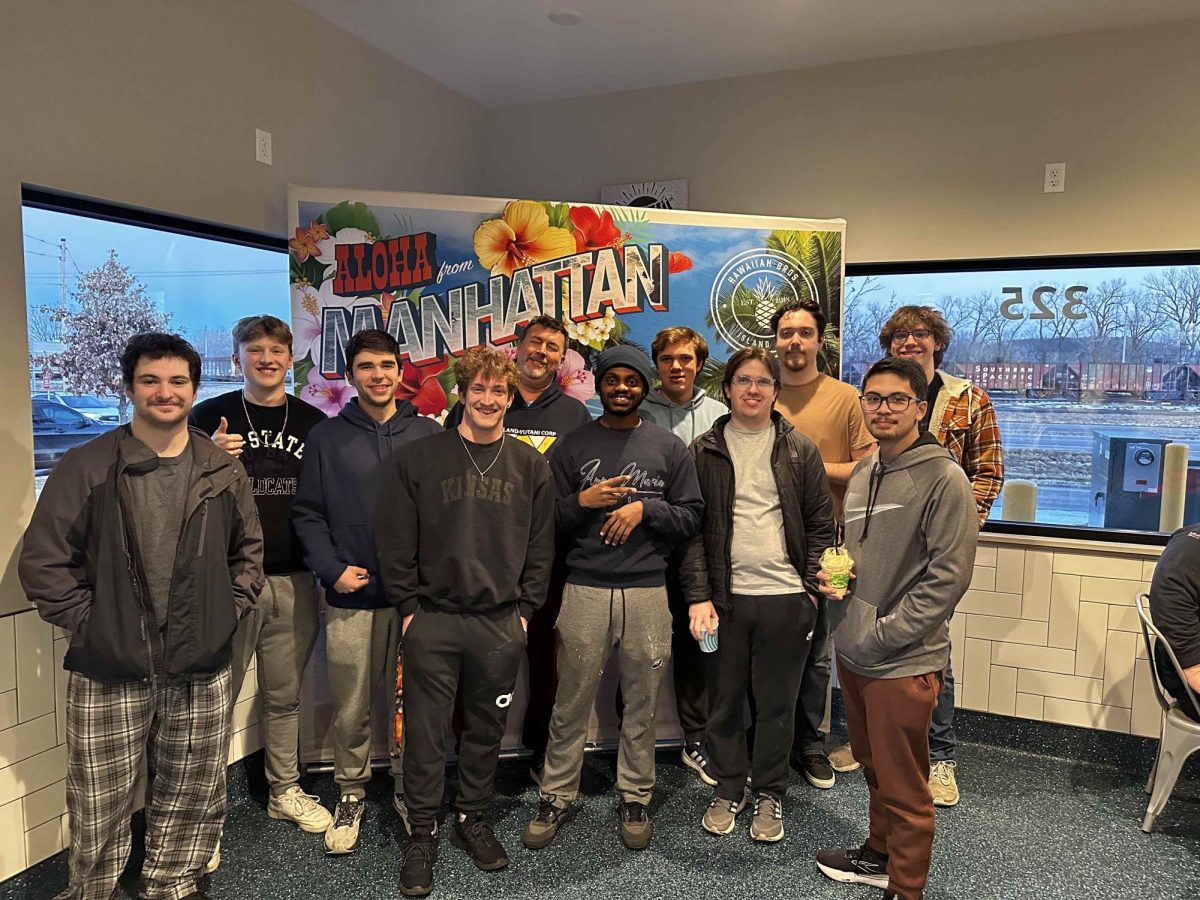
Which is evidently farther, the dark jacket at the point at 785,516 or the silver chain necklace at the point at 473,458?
the dark jacket at the point at 785,516

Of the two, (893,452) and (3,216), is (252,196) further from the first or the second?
(893,452)

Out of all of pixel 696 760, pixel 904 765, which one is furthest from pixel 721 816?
pixel 904 765

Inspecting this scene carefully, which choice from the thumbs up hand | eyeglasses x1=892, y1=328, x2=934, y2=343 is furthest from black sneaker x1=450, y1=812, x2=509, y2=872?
eyeglasses x1=892, y1=328, x2=934, y2=343

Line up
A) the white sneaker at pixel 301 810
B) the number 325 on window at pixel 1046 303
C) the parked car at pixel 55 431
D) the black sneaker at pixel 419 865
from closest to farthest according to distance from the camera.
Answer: the black sneaker at pixel 419 865 < the parked car at pixel 55 431 < the white sneaker at pixel 301 810 < the number 325 on window at pixel 1046 303

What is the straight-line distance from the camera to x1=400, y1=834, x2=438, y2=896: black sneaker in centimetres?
230

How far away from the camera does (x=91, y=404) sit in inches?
102

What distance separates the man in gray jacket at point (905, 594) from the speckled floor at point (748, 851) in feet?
1.53

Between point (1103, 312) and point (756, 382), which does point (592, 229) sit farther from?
point (1103, 312)

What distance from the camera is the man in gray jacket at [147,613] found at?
2012 mm

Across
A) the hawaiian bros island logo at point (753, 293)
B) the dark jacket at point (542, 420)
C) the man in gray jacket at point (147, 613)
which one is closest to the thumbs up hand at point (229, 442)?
the man in gray jacket at point (147, 613)

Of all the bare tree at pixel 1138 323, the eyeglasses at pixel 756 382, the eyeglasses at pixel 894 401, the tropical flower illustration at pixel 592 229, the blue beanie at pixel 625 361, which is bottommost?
the eyeglasses at pixel 894 401

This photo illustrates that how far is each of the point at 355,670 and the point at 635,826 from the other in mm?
1056

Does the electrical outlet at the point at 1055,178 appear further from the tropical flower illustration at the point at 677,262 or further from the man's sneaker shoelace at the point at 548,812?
the man's sneaker shoelace at the point at 548,812

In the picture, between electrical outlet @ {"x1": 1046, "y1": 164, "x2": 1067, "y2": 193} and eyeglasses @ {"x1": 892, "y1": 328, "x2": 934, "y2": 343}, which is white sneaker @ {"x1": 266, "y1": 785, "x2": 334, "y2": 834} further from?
electrical outlet @ {"x1": 1046, "y1": 164, "x2": 1067, "y2": 193}
